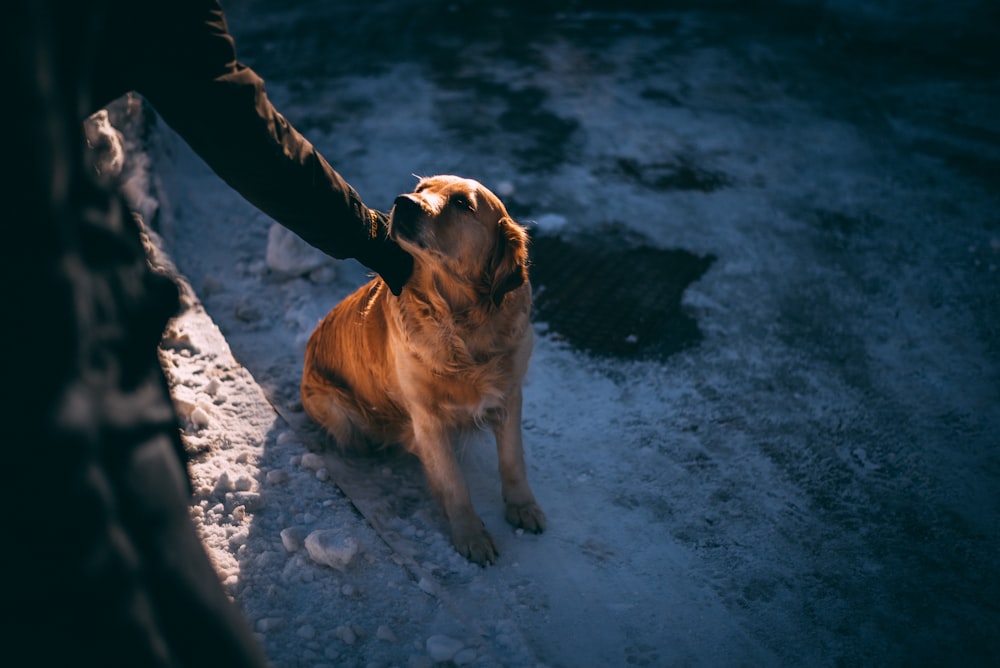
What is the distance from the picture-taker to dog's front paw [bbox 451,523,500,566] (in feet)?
7.59

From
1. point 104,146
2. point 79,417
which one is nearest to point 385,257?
point 79,417

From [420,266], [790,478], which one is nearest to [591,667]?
[790,478]

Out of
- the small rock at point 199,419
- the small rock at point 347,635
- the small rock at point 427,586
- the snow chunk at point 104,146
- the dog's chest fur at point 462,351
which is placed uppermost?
the snow chunk at point 104,146

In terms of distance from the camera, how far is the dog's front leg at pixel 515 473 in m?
2.42

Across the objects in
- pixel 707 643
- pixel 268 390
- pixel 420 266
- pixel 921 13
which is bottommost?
pixel 707 643

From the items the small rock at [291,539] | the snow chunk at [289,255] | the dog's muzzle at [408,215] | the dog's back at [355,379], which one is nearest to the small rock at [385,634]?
the small rock at [291,539]

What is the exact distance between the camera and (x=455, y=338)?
221 cm

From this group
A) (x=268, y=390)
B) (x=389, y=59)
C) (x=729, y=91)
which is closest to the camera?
(x=268, y=390)

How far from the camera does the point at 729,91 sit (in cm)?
569

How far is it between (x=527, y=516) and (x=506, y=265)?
3.15ft

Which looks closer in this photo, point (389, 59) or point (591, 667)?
point (591, 667)

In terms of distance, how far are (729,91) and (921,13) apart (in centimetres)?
286

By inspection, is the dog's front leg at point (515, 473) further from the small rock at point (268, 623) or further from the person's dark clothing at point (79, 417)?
the person's dark clothing at point (79, 417)

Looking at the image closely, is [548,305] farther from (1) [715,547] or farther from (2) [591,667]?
(2) [591,667]
